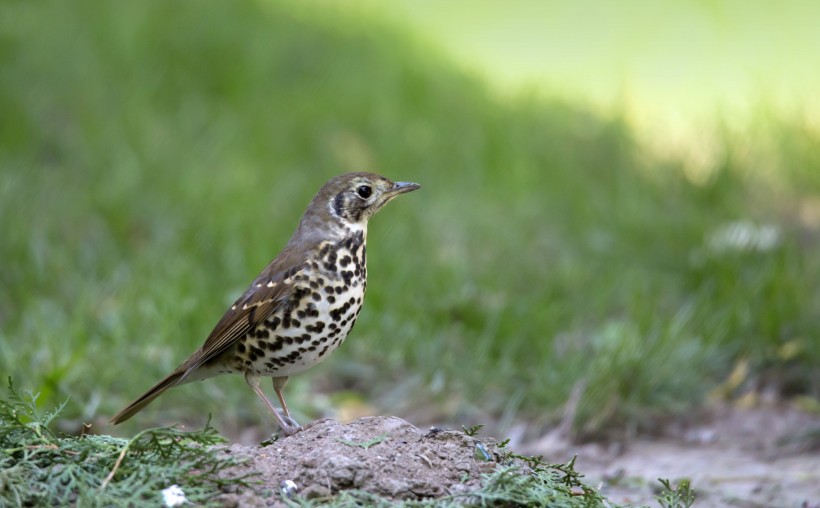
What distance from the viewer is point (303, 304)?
3.92m

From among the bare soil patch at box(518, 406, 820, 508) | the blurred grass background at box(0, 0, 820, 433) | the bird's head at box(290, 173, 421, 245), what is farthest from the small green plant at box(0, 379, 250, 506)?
the blurred grass background at box(0, 0, 820, 433)

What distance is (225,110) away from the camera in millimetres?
8945

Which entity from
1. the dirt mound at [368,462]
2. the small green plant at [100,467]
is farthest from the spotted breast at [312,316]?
the small green plant at [100,467]

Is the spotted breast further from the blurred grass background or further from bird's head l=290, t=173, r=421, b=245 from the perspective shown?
the blurred grass background

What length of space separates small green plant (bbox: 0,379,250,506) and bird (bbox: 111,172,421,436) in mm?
894

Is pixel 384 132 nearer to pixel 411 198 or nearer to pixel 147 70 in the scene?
pixel 411 198

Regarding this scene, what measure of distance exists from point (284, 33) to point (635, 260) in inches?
186

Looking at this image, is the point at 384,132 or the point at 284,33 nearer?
the point at 384,132

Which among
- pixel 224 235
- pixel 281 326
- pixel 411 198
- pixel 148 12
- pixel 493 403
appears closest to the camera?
pixel 281 326

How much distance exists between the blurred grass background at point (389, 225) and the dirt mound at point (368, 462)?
211cm

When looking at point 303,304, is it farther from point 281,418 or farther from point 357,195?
point 357,195

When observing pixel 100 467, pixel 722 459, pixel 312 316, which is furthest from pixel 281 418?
pixel 722 459

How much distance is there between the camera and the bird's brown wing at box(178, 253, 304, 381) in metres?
3.98

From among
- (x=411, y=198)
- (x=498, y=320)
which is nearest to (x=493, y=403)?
(x=498, y=320)
